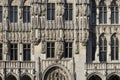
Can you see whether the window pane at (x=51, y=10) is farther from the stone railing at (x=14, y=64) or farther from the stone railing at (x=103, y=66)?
the stone railing at (x=103, y=66)

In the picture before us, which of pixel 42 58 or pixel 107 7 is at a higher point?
pixel 107 7

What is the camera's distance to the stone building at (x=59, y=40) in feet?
202

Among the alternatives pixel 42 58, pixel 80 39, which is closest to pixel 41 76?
pixel 42 58

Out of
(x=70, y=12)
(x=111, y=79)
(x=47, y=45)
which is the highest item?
(x=70, y=12)

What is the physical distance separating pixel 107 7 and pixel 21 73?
43.3ft

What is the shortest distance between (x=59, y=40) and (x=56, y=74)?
4.03m

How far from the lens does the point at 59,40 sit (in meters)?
62.2

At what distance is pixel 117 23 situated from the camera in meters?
63.8

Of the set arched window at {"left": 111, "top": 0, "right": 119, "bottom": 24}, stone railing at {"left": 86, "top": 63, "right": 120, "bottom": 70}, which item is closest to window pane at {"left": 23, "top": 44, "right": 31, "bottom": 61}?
stone railing at {"left": 86, "top": 63, "right": 120, "bottom": 70}

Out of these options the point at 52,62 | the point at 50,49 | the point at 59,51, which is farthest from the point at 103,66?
the point at 50,49

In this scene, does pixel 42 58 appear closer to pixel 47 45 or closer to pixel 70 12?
pixel 47 45

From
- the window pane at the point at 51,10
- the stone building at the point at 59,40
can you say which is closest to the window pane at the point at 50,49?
the stone building at the point at 59,40

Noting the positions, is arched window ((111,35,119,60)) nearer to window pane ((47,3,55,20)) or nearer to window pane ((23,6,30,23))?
window pane ((47,3,55,20))

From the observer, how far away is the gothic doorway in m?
62.1
